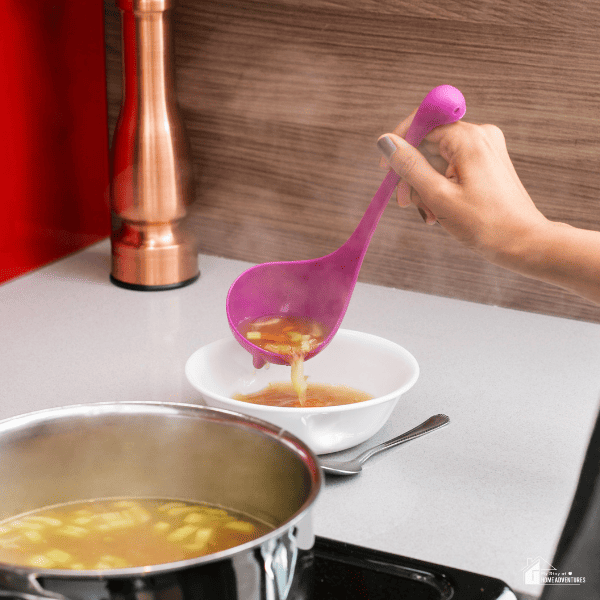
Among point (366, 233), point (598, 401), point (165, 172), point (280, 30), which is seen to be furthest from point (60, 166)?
point (598, 401)

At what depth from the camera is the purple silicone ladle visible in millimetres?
957

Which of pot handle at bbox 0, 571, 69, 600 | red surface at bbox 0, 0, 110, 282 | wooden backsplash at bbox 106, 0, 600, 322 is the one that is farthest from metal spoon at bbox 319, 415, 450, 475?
red surface at bbox 0, 0, 110, 282

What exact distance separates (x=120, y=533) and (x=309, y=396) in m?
0.34

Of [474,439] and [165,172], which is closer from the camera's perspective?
[474,439]

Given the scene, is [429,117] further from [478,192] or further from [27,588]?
[27,588]

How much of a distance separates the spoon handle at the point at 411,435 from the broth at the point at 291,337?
0.34 ft

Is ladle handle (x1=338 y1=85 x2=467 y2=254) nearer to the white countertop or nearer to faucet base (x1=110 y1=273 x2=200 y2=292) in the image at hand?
the white countertop

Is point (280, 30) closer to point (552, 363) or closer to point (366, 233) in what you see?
point (366, 233)

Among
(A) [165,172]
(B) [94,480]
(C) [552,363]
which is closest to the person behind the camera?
(B) [94,480]

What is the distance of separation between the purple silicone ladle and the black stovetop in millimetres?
292

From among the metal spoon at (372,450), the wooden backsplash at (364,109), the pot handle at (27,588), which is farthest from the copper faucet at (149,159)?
the pot handle at (27,588)

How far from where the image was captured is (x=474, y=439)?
0.90m

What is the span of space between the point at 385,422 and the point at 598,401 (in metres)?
0.30
